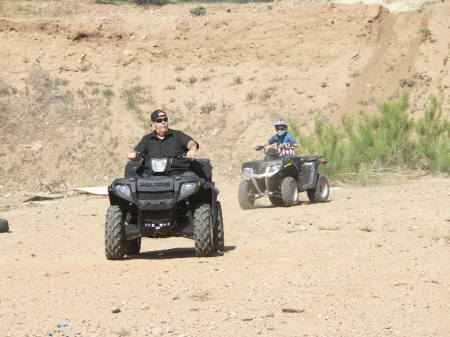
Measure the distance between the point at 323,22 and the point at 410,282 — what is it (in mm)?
41211

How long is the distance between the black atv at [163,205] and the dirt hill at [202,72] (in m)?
28.8

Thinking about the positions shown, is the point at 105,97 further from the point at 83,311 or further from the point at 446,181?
the point at 83,311

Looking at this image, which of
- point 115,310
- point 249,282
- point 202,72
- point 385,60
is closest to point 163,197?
point 249,282

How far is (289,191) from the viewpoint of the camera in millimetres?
17766

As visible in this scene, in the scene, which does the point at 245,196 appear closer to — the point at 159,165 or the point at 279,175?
the point at 279,175

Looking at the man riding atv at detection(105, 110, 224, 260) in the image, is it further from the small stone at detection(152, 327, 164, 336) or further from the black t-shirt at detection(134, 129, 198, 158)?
the small stone at detection(152, 327, 164, 336)

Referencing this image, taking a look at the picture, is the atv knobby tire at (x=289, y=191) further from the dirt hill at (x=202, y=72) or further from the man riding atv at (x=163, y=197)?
the dirt hill at (x=202, y=72)

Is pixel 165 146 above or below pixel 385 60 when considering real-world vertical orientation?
below

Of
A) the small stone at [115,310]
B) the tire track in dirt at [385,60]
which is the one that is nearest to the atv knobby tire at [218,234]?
the small stone at [115,310]

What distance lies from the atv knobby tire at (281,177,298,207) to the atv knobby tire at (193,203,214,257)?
26.6ft

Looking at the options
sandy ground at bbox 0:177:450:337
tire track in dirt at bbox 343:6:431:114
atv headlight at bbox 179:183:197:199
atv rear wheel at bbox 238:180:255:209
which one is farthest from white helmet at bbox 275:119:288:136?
tire track in dirt at bbox 343:6:431:114

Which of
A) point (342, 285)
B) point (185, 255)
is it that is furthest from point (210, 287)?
point (185, 255)

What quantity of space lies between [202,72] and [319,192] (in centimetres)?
2853

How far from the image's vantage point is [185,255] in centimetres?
1047
